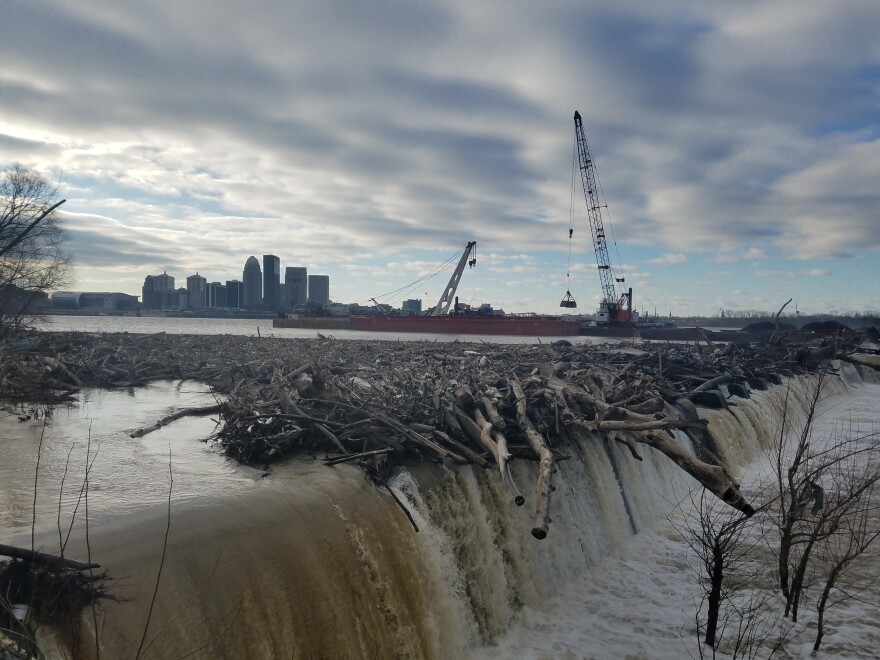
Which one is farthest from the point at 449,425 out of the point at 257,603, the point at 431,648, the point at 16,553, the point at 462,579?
the point at 16,553

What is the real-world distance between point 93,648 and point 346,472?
5.16m

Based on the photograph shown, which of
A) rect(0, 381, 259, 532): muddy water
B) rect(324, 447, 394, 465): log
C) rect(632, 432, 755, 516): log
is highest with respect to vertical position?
rect(632, 432, 755, 516): log

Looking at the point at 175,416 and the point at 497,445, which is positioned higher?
the point at 497,445

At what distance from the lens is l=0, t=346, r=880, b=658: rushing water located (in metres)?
6.41

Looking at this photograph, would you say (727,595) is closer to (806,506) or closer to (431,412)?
(806,506)

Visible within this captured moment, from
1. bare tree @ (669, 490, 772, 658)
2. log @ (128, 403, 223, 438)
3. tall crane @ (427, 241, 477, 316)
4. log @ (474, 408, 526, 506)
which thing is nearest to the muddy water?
log @ (128, 403, 223, 438)

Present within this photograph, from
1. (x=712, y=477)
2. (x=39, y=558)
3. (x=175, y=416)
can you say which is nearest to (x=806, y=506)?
(x=712, y=477)

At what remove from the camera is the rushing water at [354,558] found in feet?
21.0

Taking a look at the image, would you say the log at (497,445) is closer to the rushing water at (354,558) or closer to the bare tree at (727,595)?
the rushing water at (354,558)

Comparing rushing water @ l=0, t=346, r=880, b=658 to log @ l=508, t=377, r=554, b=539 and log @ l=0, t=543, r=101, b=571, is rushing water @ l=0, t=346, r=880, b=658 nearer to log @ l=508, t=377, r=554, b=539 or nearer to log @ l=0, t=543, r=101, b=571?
log @ l=0, t=543, r=101, b=571

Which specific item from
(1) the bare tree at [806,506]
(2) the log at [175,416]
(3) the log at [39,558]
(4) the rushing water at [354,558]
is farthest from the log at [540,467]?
(2) the log at [175,416]

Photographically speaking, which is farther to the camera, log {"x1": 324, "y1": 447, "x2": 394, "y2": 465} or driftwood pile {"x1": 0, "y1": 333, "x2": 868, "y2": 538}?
log {"x1": 324, "y1": 447, "x2": 394, "y2": 465}

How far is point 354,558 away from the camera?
26.0 feet

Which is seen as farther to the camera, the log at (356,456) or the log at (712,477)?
the log at (356,456)
